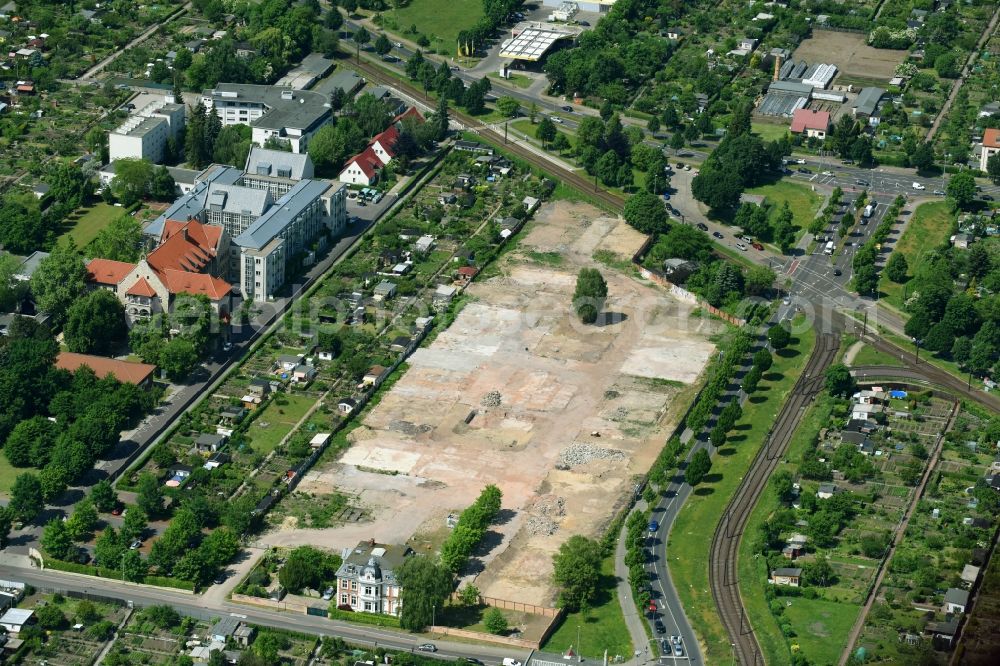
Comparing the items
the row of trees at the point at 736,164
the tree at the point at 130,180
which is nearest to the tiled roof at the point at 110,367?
the tree at the point at 130,180

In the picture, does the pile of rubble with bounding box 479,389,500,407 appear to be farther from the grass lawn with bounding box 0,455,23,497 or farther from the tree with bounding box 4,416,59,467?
the grass lawn with bounding box 0,455,23,497

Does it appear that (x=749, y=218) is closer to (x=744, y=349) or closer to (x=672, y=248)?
(x=672, y=248)

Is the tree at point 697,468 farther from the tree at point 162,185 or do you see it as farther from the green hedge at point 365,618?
the tree at point 162,185

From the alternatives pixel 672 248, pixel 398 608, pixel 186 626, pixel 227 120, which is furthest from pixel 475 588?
pixel 227 120

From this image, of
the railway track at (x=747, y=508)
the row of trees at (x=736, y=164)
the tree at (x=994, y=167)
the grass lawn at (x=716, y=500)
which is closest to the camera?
the railway track at (x=747, y=508)

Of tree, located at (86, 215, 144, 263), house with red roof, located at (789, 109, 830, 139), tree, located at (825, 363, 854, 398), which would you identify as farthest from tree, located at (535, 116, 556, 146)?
tree, located at (825, 363, 854, 398)

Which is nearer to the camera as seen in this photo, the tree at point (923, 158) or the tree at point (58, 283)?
the tree at point (58, 283)

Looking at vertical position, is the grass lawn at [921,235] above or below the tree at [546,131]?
above

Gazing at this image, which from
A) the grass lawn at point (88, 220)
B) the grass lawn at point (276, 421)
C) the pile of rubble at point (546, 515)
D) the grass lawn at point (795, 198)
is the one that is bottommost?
the grass lawn at point (88, 220)
